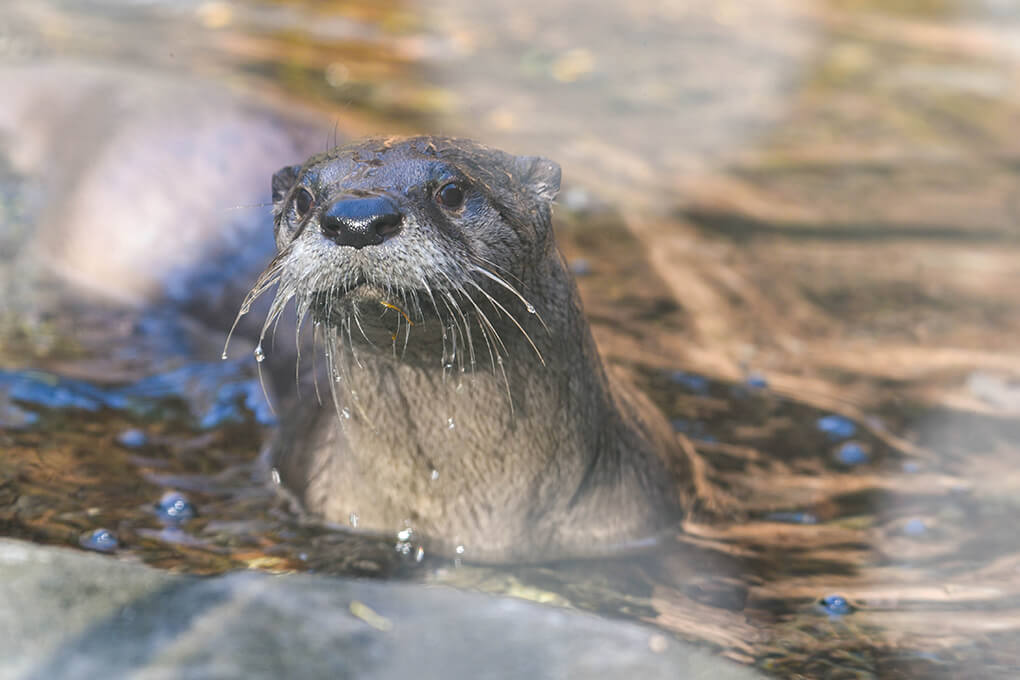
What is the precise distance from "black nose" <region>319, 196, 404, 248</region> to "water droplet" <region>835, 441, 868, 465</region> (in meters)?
2.00

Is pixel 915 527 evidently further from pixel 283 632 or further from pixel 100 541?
pixel 100 541

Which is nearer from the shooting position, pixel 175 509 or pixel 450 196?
pixel 450 196

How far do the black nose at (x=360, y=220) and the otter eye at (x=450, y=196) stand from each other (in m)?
0.20

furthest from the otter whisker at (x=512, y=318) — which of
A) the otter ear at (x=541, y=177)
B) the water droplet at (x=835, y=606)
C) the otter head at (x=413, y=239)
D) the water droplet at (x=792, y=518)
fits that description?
the water droplet at (x=792, y=518)

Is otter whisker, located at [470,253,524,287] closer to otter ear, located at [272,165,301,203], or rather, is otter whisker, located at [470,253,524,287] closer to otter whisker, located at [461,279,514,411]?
otter whisker, located at [461,279,514,411]

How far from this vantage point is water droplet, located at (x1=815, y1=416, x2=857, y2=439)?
400 cm

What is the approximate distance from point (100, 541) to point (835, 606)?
1.66 meters

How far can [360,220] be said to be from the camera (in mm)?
2303

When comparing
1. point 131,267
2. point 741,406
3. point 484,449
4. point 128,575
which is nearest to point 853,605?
point 484,449

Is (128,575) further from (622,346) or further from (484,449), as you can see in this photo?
(622,346)

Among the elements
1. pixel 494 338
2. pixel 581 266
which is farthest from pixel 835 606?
pixel 581 266

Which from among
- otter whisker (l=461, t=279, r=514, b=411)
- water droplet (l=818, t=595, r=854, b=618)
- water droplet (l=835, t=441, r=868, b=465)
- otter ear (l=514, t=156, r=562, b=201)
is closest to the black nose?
otter whisker (l=461, t=279, r=514, b=411)

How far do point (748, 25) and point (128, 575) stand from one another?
7.59 metres

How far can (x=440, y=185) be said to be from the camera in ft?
8.30
